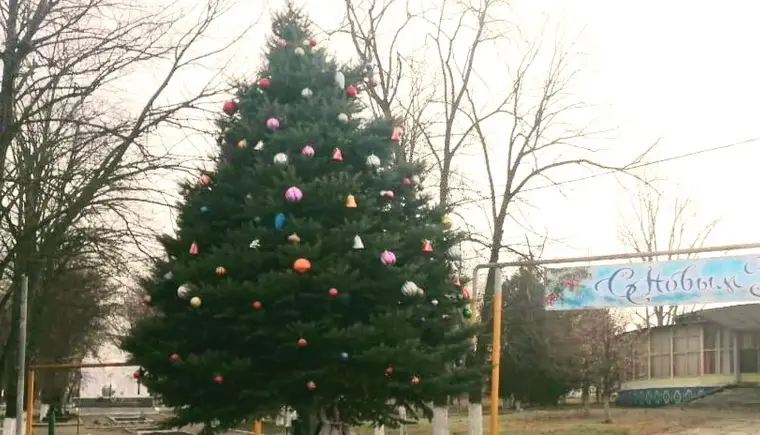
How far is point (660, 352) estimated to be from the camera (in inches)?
1790

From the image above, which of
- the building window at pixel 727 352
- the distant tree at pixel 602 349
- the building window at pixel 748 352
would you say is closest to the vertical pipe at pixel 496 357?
the distant tree at pixel 602 349

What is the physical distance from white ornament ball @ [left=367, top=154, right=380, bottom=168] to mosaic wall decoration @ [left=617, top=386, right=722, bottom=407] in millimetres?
33529

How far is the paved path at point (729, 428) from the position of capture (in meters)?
24.8

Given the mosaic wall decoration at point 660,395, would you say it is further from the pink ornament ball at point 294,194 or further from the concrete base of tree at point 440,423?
the pink ornament ball at point 294,194

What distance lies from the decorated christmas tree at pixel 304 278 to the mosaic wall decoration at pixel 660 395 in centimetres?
3312

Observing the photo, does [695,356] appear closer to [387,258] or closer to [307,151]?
[387,258]

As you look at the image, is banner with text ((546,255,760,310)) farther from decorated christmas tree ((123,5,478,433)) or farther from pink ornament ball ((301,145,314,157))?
pink ornament ball ((301,145,314,157))

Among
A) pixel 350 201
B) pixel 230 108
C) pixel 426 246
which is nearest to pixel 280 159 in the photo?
pixel 350 201

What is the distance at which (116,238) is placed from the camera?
16.5m

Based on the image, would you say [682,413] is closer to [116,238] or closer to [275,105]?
[116,238]

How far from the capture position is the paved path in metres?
24.8

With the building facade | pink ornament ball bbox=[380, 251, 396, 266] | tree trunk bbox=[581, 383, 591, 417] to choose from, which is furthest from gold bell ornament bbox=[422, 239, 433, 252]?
the building facade

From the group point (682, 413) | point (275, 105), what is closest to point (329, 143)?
point (275, 105)

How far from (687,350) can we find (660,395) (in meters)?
2.55
